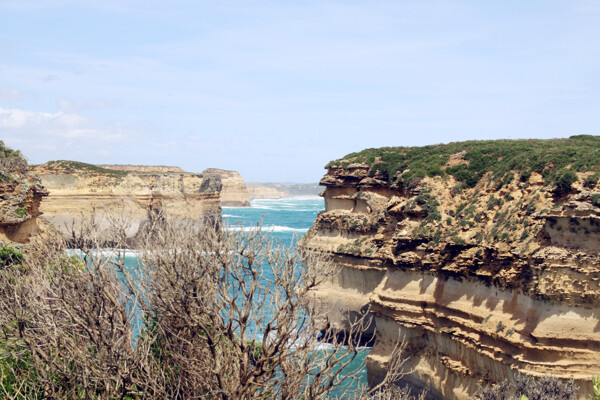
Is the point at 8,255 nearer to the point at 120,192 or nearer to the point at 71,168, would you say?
the point at 120,192

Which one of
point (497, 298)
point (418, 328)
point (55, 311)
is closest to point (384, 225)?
point (418, 328)

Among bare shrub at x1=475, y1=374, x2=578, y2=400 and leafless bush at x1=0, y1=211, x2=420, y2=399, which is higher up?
leafless bush at x1=0, y1=211, x2=420, y2=399

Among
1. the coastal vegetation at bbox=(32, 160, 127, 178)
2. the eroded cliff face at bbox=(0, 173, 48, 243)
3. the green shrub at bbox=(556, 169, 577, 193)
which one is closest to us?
the green shrub at bbox=(556, 169, 577, 193)

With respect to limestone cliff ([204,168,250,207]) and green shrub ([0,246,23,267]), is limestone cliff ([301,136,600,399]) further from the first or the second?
limestone cliff ([204,168,250,207])

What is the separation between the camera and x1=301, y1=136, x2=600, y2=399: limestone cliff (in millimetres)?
22578

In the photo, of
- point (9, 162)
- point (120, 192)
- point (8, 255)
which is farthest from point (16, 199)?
point (120, 192)

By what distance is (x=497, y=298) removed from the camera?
86.5ft

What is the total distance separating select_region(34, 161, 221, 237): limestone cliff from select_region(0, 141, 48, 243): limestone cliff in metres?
45.4

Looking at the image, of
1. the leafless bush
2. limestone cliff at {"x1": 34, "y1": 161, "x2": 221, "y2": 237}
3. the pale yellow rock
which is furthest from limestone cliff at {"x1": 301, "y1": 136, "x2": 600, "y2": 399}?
limestone cliff at {"x1": 34, "y1": 161, "x2": 221, "y2": 237}

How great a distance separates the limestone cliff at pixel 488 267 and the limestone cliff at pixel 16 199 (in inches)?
671

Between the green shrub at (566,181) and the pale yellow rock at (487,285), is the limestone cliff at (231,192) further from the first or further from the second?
the green shrub at (566,181)

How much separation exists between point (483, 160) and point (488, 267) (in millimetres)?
→ 9500

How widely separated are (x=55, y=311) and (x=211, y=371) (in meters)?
5.09

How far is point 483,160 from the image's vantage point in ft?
115
